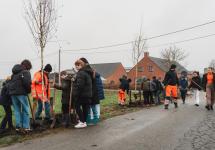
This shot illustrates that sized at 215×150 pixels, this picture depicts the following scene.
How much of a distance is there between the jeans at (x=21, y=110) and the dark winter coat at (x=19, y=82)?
179 millimetres

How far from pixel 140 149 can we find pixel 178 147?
0.80 meters

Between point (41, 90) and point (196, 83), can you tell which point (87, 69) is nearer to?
point (41, 90)

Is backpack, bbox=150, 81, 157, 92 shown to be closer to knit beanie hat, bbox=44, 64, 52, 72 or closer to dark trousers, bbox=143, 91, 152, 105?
dark trousers, bbox=143, 91, 152, 105

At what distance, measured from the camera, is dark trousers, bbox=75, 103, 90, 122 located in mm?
10609

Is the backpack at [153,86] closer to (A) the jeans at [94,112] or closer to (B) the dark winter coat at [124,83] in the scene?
(B) the dark winter coat at [124,83]

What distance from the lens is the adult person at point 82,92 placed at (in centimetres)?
1059

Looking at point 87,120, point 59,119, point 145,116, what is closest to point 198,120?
point 145,116

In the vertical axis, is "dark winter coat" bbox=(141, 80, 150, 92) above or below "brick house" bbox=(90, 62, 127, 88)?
below

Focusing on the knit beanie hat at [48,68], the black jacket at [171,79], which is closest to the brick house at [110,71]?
the black jacket at [171,79]

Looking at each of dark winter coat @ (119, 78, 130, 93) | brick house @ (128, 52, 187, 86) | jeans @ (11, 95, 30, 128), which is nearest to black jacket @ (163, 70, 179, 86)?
dark winter coat @ (119, 78, 130, 93)

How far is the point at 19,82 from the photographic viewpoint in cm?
970

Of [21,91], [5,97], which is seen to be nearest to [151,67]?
[5,97]

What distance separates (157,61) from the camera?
80.8 m

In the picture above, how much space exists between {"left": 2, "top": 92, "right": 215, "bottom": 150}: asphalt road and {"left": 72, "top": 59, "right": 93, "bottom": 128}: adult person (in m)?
0.44
